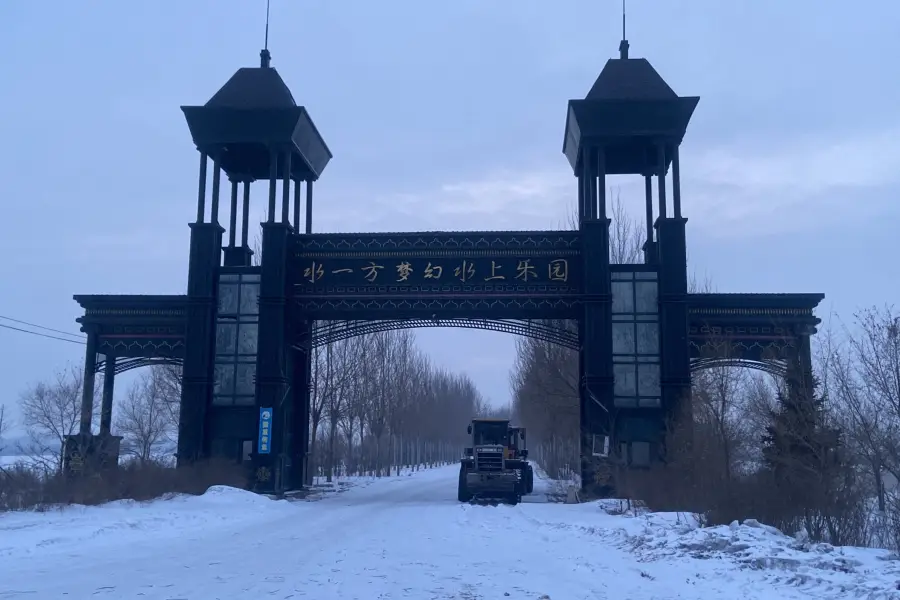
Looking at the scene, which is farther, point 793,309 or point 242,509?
point 793,309

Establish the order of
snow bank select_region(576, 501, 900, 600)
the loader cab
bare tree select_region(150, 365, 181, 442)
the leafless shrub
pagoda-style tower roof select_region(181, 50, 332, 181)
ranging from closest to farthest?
snow bank select_region(576, 501, 900, 600) → the leafless shrub → pagoda-style tower roof select_region(181, 50, 332, 181) → the loader cab → bare tree select_region(150, 365, 181, 442)

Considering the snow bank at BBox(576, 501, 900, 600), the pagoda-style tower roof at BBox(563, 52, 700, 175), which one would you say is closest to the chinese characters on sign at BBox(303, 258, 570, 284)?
the pagoda-style tower roof at BBox(563, 52, 700, 175)

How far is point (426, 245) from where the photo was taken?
3098cm

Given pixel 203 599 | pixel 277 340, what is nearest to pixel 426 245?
pixel 277 340

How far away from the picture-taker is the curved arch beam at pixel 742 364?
27720mm

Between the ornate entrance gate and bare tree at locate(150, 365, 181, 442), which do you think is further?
bare tree at locate(150, 365, 181, 442)

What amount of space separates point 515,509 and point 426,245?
387 inches

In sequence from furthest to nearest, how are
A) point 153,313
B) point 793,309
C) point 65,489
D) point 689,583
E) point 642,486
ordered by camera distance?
point 153,313, point 793,309, point 642,486, point 65,489, point 689,583

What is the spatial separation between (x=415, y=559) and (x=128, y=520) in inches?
320

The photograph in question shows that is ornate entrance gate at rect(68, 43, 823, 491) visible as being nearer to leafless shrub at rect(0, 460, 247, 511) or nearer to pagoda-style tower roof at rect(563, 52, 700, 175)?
pagoda-style tower roof at rect(563, 52, 700, 175)

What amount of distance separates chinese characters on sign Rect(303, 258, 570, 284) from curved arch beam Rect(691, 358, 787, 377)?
18.2 feet

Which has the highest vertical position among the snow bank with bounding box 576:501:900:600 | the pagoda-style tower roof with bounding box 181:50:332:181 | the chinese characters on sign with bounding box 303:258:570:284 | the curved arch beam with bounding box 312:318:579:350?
the pagoda-style tower roof with bounding box 181:50:332:181

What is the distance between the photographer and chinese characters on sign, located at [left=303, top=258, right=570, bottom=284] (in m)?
30.6

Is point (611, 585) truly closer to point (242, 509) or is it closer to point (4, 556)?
point (4, 556)
